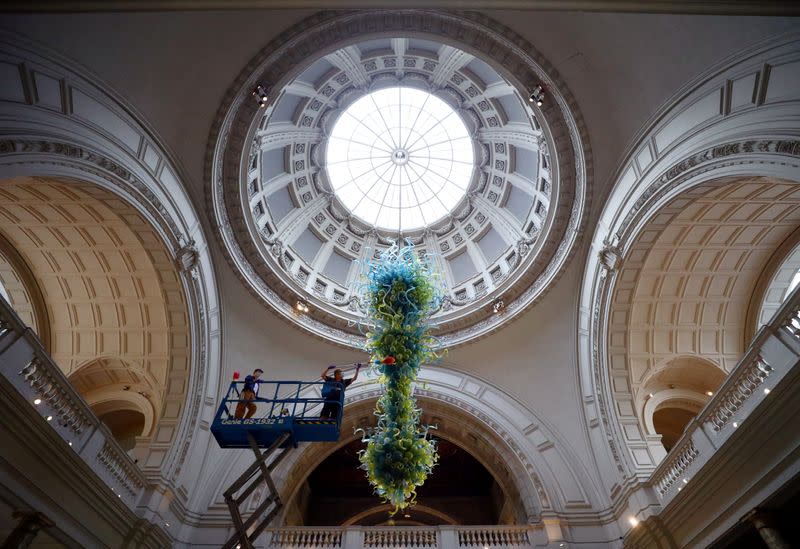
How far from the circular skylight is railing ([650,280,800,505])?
14.1 metres

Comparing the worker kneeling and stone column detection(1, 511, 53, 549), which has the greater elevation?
the worker kneeling

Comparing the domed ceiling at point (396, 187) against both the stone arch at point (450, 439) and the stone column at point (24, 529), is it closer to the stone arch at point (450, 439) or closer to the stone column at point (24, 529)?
the stone arch at point (450, 439)

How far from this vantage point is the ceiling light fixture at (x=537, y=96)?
11961 millimetres

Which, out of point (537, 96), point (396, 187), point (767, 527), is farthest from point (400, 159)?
point (767, 527)

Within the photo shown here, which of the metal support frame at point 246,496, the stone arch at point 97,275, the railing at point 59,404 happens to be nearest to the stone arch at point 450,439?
the stone arch at point 97,275

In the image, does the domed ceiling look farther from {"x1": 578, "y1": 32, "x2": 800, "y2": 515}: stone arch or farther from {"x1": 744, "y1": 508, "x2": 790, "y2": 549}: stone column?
{"x1": 744, "y1": 508, "x2": 790, "y2": 549}: stone column

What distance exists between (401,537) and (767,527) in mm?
8950

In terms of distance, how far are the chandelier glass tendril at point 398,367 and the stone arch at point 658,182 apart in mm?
5541

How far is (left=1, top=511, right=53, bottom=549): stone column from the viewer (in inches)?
289

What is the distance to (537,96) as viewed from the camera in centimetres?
1208

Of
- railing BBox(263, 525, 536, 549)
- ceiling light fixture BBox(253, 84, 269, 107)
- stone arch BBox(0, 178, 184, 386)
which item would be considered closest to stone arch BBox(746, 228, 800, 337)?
railing BBox(263, 525, 536, 549)

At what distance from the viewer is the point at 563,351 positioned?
1523cm

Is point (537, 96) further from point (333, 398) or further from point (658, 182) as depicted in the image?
point (333, 398)

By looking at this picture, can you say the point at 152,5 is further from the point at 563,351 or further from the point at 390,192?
the point at 390,192
